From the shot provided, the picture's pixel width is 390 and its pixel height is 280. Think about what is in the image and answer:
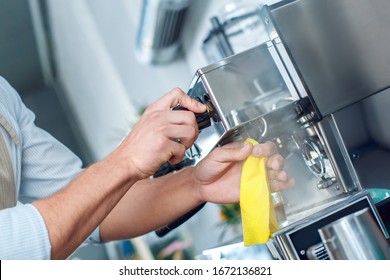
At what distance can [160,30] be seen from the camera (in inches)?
98.0

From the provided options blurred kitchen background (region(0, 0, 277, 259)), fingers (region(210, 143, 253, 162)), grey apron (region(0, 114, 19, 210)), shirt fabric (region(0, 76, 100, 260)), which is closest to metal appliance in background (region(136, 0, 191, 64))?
blurred kitchen background (region(0, 0, 277, 259))

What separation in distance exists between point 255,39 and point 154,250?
153 cm

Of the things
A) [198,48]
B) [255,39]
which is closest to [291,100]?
[255,39]

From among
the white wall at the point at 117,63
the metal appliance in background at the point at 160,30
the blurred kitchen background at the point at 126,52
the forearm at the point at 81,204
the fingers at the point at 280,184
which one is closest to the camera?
the forearm at the point at 81,204

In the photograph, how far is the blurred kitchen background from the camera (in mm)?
1979

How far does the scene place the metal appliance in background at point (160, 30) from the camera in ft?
7.66

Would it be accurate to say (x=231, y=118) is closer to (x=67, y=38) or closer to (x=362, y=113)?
(x=362, y=113)

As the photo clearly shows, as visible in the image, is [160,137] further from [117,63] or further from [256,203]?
[117,63]

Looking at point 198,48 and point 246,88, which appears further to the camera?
point 198,48

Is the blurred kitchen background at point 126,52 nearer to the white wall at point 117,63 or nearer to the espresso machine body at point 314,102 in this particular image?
the white wall at point 117,63

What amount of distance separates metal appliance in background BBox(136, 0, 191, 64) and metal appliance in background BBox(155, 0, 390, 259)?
1629 mm

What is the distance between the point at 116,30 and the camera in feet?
9.91

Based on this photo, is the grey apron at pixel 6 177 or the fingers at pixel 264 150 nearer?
the fingers at pixel 264 150

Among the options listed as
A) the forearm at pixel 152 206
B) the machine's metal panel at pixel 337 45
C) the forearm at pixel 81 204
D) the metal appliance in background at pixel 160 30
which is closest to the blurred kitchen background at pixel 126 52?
the metal appliance in background at pixel 160 30
